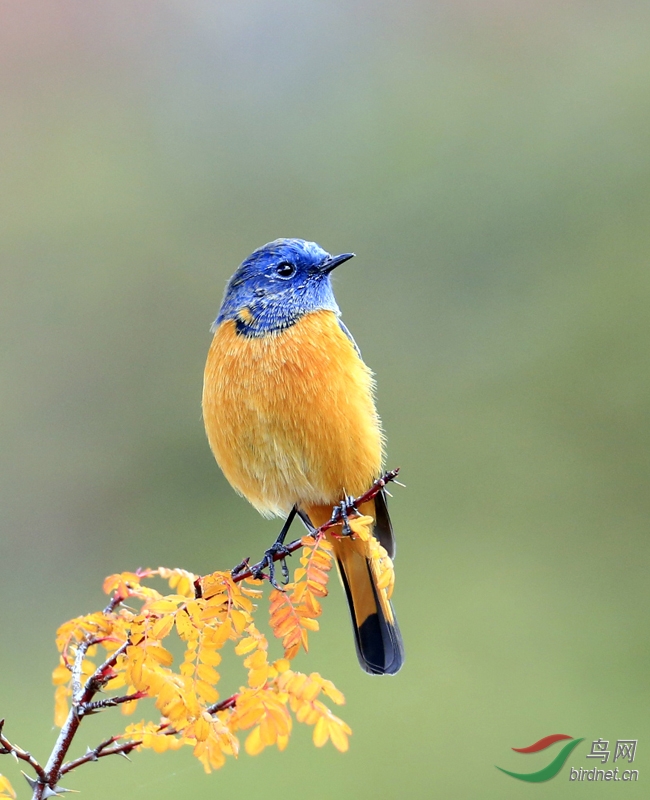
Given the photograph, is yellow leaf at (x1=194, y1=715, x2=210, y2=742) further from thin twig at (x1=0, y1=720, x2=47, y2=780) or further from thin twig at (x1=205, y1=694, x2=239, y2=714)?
thin twig at (x1=0, y1=720, x2=47, y2=780)

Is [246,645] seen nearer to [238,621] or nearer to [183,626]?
[238,621]

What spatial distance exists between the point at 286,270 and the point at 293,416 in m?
0.88

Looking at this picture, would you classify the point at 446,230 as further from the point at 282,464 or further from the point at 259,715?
the point at 259,715

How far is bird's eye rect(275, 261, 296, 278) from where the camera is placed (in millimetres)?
4293

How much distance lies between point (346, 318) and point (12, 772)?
5819 millimetres

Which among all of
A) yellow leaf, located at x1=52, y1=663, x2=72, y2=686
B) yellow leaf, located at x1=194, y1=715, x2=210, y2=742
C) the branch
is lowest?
yellow leaf, located at x1=194, y1=715, x2=210, y2=742

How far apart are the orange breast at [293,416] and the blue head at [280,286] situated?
126mm

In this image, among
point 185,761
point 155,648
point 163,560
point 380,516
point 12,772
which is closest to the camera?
point 155,648

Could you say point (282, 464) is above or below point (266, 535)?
below

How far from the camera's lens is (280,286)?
425cm

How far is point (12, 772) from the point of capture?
27.7 ft

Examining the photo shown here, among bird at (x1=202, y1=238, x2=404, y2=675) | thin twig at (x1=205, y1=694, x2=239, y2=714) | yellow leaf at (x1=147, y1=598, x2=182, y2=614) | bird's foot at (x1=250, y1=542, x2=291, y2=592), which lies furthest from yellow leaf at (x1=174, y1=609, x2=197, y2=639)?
bird at (x1=202, y1=238, x2=404, y2=675)

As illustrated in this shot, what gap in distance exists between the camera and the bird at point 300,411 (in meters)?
3.78

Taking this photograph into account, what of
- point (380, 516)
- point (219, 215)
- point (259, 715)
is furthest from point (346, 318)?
point (259, 715)
